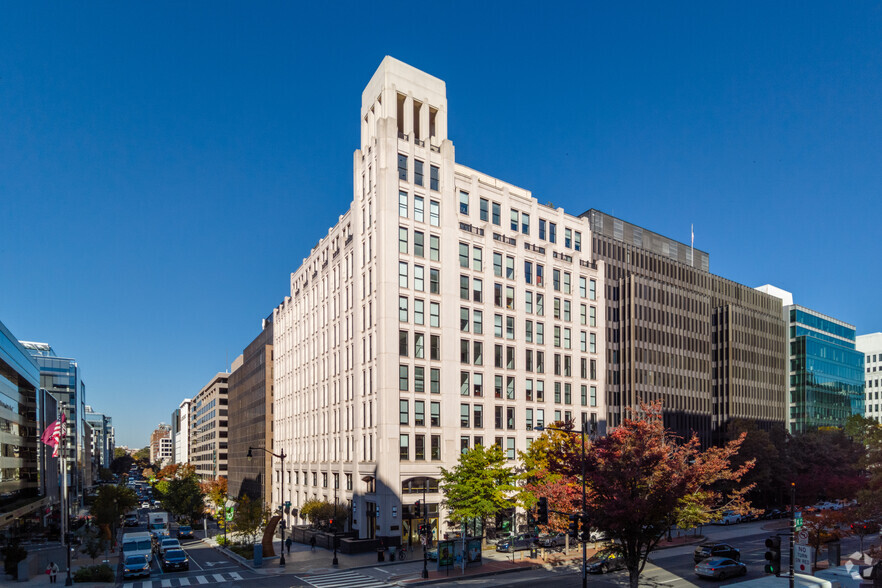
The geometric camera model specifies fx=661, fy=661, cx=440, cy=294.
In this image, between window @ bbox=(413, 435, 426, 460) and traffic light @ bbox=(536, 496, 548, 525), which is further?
window @ bbox=(413, 435, 426, 460)

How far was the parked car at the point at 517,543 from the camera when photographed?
5388 cm

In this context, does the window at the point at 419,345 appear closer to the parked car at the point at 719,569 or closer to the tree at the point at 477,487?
the tree at the point at 477,487

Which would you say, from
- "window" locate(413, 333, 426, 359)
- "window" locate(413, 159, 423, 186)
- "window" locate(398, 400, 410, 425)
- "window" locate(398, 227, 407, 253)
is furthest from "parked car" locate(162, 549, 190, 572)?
"window" locate(413, 159, 423, 186)

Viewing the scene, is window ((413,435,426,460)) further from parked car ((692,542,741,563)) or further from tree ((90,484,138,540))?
tree ((90,484,138,540))

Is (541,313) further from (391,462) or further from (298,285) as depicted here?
(298,285)

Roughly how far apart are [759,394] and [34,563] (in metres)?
110

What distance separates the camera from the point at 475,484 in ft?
176

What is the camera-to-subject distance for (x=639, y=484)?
3016cm

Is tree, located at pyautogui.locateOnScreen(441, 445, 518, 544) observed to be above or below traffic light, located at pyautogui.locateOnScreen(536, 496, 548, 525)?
below

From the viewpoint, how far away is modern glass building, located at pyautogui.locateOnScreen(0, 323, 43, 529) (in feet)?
223

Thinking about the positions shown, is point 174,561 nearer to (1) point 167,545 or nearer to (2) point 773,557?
(1) point 167,545

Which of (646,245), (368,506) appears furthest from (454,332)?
(646,245)

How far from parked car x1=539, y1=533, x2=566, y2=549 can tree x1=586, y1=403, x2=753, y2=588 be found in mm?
24030

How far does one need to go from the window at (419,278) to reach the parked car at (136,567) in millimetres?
32076
